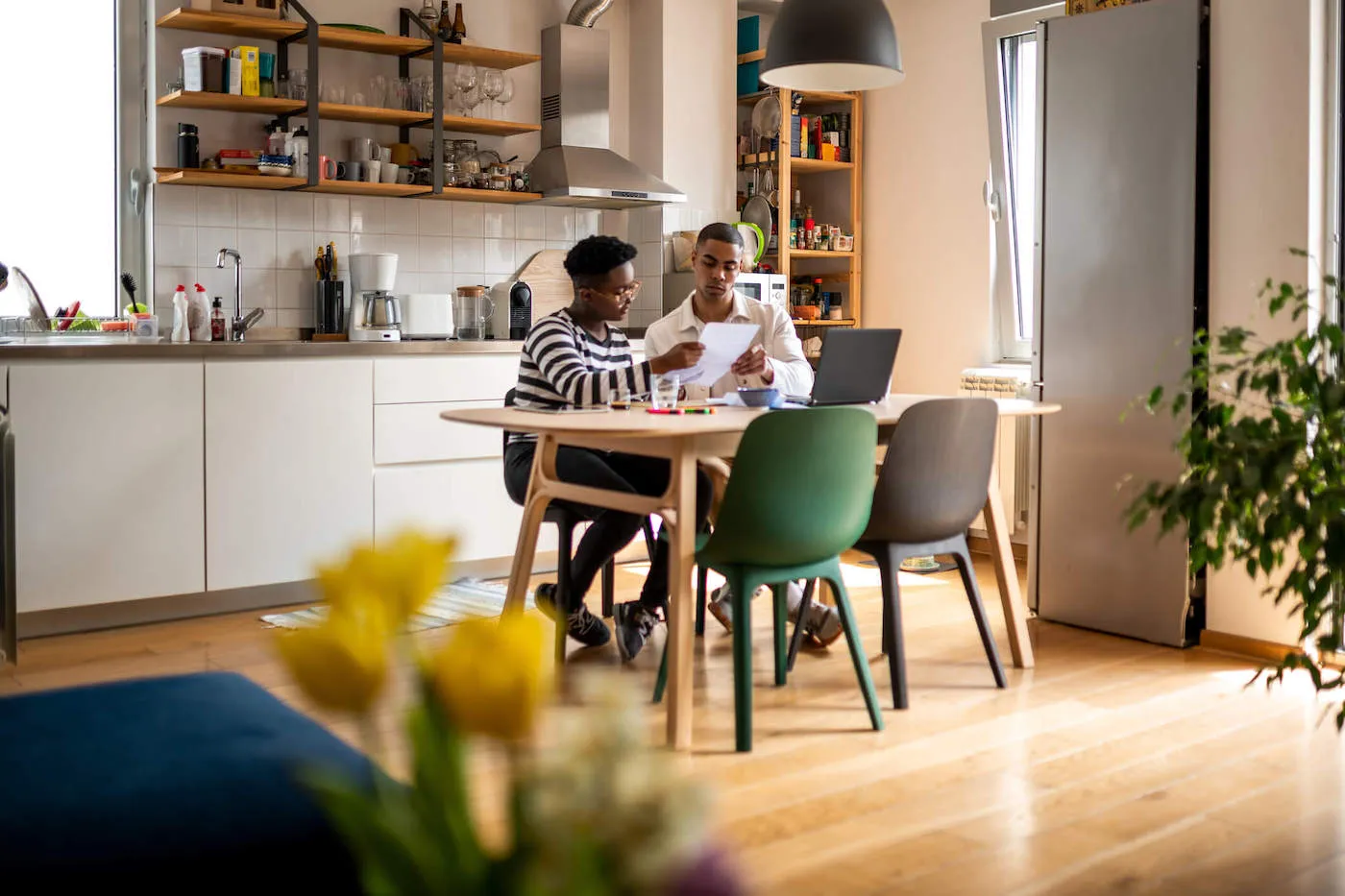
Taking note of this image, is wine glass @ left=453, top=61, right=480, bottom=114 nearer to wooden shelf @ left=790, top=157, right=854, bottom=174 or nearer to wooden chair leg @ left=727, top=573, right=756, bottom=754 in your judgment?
wooden shelf @ left=790, top=157, right=854, bottom=174

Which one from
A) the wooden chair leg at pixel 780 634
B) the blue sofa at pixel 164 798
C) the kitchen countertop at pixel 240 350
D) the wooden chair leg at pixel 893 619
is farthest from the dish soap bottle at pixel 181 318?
the blue sofa at pixel 164 798

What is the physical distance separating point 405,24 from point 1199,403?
3303 millimetres

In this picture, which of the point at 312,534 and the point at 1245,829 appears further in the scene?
the point at 312,534

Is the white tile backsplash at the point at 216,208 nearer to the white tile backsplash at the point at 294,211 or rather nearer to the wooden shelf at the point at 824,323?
the white tile backsplash at the point at 294,211

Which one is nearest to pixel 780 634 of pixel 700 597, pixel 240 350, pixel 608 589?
pixel 700 597

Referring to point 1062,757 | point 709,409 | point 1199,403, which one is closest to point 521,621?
point 1062,757

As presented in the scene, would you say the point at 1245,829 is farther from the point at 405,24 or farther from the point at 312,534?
the point at 405,24

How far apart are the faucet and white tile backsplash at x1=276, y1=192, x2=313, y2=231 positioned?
0.22 m

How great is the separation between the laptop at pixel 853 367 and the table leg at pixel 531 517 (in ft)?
2.26

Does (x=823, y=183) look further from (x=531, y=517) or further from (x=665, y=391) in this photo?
(x=531, y=517)

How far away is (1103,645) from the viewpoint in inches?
151

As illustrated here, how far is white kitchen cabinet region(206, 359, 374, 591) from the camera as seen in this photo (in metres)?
4.20

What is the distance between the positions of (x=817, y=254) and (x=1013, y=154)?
3.24ft

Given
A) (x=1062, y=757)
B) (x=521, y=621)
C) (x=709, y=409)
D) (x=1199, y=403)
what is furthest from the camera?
(x=1199, y=403)
